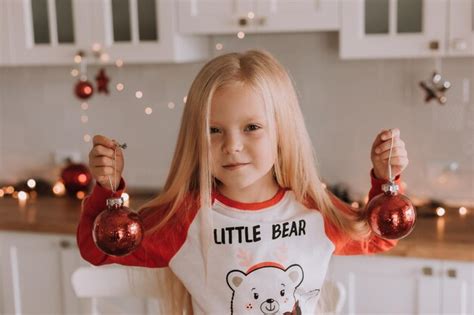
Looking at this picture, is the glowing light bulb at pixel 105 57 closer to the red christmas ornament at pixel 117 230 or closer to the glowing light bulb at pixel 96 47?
the glowing light bulb at pixel 96 47

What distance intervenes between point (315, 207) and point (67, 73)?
1.64 m

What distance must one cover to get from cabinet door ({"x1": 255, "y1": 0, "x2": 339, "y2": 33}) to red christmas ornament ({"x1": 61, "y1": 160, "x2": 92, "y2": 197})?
90 centimetres

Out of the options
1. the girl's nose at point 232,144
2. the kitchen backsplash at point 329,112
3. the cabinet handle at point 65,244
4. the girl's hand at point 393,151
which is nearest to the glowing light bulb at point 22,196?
the kitchen backsplash at point 329,112

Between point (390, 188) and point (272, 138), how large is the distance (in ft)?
0.73

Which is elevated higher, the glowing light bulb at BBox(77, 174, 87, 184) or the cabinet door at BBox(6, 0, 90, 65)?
the cabinet door at BBox(6, 0, 90, 65)

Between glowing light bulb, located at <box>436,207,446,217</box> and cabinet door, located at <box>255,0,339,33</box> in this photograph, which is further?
glowing light bulb, located at <box>436,207,446,217</box>

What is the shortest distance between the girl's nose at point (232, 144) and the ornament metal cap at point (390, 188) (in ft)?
0.84

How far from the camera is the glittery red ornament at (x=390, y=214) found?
118cm

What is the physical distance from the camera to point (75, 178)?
258 centimetres

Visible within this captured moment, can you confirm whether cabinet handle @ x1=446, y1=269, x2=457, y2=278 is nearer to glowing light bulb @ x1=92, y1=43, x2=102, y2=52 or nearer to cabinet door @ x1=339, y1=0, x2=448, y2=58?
cabinet door @ x1=339, y1=0, x2=448, y2=58

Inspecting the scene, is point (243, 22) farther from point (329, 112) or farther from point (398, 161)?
point (398, 161)

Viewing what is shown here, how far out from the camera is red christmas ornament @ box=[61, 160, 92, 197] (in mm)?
2580

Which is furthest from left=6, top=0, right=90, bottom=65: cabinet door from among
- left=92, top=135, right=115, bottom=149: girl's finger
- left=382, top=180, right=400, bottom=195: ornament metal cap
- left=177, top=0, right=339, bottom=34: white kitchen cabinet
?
left=382, top=180, right=400, bottom=195: ornament metal cap

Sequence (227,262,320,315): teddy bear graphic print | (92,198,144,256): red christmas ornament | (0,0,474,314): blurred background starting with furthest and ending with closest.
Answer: (0,0,474,314): blurred background, (227,262,320,315): teddy bear graphic print, (92,198,144,256): red christmas ornament
